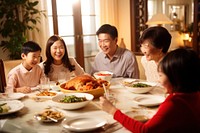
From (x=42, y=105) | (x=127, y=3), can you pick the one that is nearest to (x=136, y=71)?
(x=42, y=105)

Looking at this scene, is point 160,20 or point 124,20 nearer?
point 160,20

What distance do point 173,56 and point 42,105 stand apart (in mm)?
937

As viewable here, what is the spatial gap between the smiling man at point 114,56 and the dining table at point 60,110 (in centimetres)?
74

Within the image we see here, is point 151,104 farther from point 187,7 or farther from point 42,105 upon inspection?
point 187,7

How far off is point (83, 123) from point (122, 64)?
1475mm

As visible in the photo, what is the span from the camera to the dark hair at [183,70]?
108cm

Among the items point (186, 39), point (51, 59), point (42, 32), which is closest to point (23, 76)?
point (51, 59)

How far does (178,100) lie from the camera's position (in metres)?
1.07

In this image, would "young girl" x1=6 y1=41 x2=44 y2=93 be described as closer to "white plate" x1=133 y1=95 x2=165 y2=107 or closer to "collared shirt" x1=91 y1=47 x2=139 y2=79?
"collared shirt" x1=91 y1=47 x2=139 y2=79

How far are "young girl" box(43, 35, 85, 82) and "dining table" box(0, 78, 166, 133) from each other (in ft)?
2.03

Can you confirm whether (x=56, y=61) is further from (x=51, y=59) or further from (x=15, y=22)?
(x=15, y=22)

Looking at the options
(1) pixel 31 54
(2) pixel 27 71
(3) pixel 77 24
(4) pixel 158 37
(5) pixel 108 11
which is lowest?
(2) pixel 27 71

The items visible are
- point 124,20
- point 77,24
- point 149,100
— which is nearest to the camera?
point 149,100

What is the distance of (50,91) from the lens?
1954 mm
